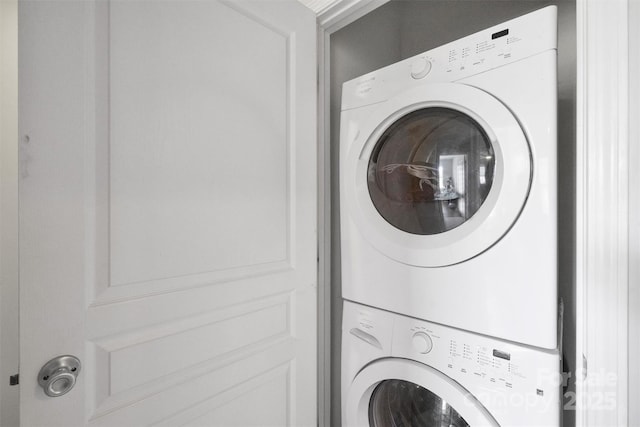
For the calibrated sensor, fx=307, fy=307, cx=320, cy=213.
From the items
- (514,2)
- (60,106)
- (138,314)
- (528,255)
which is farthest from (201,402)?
(514,2)

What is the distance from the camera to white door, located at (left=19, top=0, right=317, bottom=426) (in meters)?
0.64

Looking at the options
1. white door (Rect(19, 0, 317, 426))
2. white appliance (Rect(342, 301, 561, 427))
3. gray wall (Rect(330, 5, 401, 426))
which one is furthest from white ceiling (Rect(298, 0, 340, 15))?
white appliance (Rect(342, 301, 561, 427))

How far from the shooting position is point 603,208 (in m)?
0.68

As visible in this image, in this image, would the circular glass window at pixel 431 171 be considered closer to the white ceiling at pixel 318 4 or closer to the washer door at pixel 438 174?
the washer door at pixel 438 174

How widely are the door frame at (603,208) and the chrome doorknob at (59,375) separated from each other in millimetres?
1149

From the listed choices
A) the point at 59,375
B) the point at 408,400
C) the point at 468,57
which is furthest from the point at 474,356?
the point at 59,375

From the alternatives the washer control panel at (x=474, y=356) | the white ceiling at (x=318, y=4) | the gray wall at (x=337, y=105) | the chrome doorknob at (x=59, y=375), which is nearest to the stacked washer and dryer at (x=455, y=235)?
the washer control panel at (x=474, y=356)

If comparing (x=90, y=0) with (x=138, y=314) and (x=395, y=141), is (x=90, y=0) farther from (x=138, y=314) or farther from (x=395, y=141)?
(x=395, y=141)

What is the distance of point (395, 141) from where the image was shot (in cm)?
107

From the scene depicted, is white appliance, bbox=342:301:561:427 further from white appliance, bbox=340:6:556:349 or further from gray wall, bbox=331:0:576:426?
gray wall, bbox=331:0:576:426

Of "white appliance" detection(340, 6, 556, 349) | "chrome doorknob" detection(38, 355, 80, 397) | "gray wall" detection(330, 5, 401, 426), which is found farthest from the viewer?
"gray wall" detection(330, 5, 401, 426)

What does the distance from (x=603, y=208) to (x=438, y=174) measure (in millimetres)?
403

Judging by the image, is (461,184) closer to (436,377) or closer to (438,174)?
(438,174)

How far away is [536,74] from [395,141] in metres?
0.43
